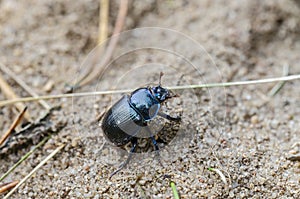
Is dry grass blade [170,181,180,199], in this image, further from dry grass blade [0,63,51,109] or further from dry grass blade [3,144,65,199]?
dry grass blade [0,63,51,109]

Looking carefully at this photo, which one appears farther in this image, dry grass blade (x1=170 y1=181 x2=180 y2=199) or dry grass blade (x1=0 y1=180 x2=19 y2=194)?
dry grass blade (x1=0 y1=180 x2=19 y2=194)

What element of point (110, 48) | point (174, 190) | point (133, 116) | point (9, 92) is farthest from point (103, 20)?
point (174, 190)

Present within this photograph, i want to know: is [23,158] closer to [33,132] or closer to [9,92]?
[33,132]

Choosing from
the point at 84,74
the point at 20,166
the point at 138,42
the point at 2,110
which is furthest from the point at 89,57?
the point at 20,166

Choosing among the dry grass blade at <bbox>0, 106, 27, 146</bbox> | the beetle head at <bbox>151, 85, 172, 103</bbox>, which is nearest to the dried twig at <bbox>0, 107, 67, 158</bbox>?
the dry grass blade at <bbox>0, 106, 27, 146</bbox>

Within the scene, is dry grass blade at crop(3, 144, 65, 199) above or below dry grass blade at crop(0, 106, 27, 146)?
below

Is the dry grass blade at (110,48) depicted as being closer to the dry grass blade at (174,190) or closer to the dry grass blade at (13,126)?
the dry grass blade at (13,126)
